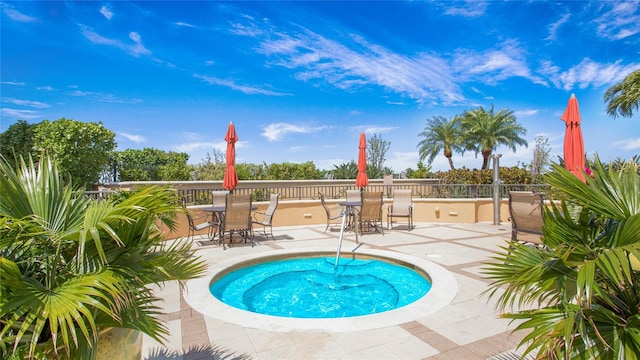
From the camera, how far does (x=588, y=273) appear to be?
139 centimetres

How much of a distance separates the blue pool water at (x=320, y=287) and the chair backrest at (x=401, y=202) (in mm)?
4128

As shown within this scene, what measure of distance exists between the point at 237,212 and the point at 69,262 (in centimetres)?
589

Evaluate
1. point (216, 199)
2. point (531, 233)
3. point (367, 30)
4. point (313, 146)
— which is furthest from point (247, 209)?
point (313, 146)

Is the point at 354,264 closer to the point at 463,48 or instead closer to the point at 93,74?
the point at 463,48

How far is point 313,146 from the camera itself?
28.7m

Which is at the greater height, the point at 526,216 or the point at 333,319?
the point at 526,216

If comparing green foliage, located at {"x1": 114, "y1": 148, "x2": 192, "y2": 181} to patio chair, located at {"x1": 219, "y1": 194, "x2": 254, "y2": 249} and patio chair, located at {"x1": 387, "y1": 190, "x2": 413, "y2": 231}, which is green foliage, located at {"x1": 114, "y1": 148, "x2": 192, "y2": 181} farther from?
patio chair, located at {"x1": 387, "y1": 190, "x2": 413, "y2": 231}

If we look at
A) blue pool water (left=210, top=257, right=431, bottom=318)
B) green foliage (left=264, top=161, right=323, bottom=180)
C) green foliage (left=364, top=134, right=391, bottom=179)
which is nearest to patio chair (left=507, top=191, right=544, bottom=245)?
blue pool water (left=210, top=257, right=431, bottom=318)

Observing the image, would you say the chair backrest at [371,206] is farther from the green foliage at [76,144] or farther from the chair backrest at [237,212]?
the green foliage at [76,144]

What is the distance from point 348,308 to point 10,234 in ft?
12.8

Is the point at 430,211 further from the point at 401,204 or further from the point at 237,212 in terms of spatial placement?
the point at 237,212

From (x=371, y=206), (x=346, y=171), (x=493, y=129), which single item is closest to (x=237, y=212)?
(x=371, y=206)

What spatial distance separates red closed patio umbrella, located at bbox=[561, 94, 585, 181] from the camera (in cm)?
693

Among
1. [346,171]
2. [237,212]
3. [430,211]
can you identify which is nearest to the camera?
[237,212]
